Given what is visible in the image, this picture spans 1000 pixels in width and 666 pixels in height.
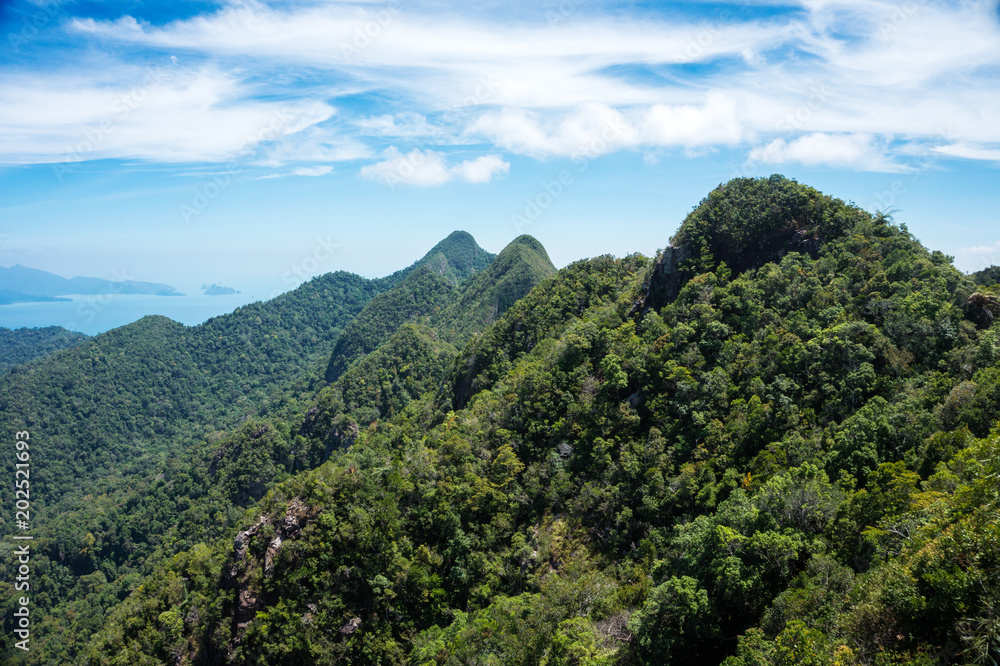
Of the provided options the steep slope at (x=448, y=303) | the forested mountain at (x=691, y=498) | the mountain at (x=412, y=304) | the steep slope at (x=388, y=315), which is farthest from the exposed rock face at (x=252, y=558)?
the steep slope at (x=388, y=315)

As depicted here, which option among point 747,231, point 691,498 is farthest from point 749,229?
point 691,498

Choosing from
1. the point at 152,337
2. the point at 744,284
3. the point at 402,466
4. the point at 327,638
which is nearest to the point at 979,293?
the point at 744,284

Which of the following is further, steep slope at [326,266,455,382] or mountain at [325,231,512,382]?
steep slope at [326,266,455,382]

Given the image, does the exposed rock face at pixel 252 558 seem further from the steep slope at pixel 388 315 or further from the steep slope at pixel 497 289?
the steep slope at pixel 388 315

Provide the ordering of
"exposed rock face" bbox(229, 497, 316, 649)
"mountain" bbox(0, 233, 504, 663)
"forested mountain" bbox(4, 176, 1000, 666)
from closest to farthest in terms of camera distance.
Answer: "forested mountain" bbox(4, 176, 1000, 666), "exposed rock face" bbox(229, 497, 316, 649), "mountain" bbox(0, 233, 504, 663)

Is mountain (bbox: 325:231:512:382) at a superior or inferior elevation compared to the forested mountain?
superior

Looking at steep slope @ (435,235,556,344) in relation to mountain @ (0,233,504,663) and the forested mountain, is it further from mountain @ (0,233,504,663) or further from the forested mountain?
the forested mountain

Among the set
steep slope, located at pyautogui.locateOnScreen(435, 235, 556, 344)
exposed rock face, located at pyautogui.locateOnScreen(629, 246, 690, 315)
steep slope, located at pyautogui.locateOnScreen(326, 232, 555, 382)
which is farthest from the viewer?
steep slope, located at pyautogui.locateOnScreen(326, 232, 555, 382)

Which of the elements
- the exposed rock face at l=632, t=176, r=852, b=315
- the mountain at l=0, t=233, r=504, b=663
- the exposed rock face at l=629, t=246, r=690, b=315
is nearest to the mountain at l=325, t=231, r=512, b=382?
the mountain at l=0, t=233, r=504, b=663
